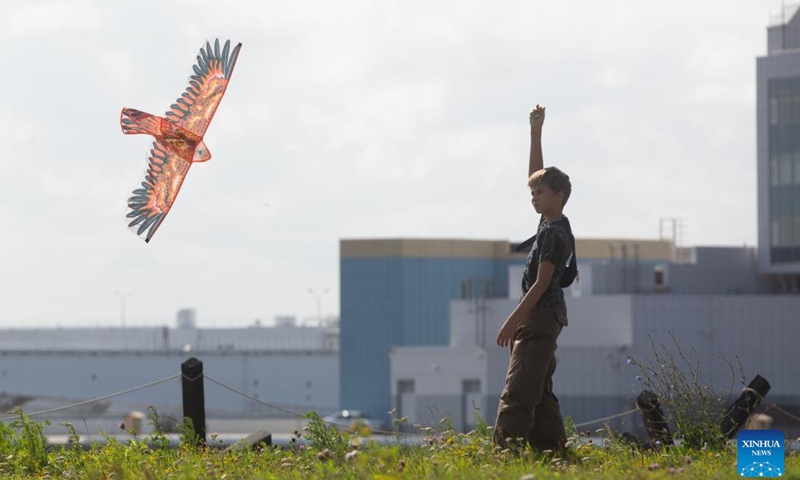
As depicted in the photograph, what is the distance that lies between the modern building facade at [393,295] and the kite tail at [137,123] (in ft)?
258

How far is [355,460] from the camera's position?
8.02 metres

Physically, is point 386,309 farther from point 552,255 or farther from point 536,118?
point 552,255

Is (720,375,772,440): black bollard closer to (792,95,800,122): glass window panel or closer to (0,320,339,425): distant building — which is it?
(792,95,800,122): glass window panel

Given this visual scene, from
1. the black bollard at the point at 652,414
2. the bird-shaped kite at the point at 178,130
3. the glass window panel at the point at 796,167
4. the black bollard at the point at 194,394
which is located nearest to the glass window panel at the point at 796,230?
the glass window panel at the point at 796,167

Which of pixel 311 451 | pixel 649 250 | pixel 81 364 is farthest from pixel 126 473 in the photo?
pixel 81 364

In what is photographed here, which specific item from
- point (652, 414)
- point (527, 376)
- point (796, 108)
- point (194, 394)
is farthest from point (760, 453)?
point (796, 108)

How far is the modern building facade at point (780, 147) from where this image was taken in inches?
2847

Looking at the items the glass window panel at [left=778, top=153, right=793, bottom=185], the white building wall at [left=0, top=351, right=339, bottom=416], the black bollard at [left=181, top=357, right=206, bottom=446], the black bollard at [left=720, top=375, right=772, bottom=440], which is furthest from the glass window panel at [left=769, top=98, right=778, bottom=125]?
the black bollard at [left=181, top=357, right=206, bottom=446]

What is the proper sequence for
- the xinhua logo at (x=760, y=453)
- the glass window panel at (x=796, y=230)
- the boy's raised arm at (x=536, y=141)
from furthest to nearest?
1. the glass window panel at (x=796, y=230)
2. the boy's raised arm at (x=536, y=141)
3. the xinhua logo at (x=760, y=453)

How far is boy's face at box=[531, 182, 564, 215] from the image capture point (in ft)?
31.8

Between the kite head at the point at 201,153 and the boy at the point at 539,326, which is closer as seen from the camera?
the boy at the point at 539,326

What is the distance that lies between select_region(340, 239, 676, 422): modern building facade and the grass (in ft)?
263

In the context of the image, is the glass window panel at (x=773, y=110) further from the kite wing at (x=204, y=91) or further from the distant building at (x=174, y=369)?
the kite wing at (x=204, y=91)

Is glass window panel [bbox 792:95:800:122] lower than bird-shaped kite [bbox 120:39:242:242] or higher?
higher
